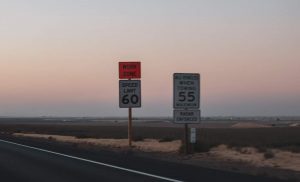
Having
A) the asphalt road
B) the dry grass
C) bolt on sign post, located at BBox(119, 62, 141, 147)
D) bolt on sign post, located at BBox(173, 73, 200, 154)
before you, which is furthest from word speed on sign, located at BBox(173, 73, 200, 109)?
bolt on sign post, located at BBox(119, 62, 141, 147)

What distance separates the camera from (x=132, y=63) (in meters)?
32.9

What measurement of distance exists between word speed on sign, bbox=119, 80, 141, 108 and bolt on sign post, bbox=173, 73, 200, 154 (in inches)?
249

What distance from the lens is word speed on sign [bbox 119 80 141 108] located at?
32625mm

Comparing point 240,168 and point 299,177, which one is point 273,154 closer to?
point 240,168

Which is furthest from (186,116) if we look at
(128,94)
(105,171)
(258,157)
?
(105,171)

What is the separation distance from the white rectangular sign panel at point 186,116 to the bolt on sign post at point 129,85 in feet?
20.2

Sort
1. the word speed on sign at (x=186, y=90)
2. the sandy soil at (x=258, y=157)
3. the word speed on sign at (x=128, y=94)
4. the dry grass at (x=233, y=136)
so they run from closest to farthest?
1. the sandy soil at (x=258, y=157)
2. the word speed on sign at (x=186, y=90)
3. the word speed on sign at (x=128, y=94)
4. the dry grass at (x=233, y=136)

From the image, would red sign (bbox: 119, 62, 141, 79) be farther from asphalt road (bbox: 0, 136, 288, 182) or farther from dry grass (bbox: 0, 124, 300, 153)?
asphalt road (bbox: 0, 136, 288, 182)

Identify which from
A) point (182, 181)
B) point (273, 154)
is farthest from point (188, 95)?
point (182, 181)

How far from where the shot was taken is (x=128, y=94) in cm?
3269

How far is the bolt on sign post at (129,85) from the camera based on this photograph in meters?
32.6

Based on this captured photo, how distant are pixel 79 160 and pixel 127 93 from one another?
9.68 meters

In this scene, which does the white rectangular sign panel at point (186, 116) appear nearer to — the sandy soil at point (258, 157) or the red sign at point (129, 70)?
the sandy soil at point (258, 157)

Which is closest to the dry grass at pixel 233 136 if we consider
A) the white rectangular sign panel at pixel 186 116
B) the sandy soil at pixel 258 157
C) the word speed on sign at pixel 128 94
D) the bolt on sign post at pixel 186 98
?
the sandy soil at pixel 258 157
